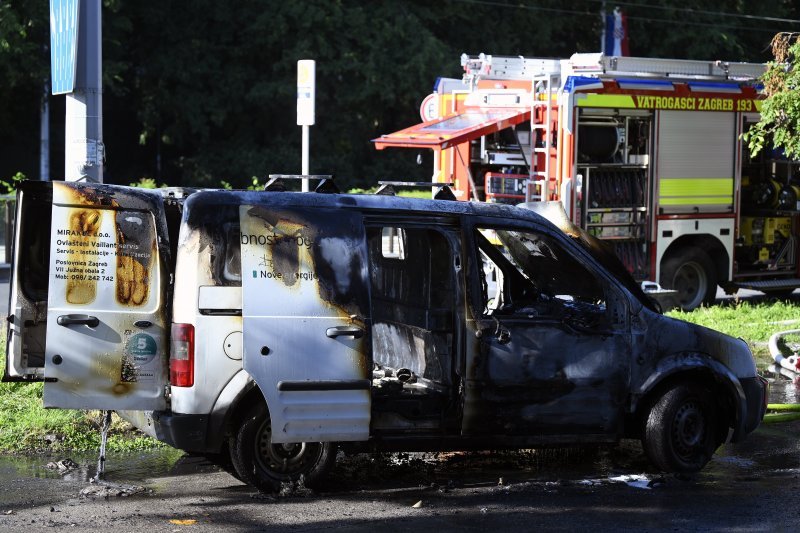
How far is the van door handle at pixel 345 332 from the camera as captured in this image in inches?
269

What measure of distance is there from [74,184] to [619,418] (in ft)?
11.9

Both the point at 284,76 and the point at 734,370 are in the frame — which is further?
the point at 284,76

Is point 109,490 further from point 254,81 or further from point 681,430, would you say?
point 254,81

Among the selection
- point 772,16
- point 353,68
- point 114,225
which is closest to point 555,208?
point 114,225

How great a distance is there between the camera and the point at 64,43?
30.9 ft

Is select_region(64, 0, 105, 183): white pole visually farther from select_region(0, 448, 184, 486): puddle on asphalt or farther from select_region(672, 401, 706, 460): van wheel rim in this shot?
select_region(672, 401, 706, 460): van wheel rim

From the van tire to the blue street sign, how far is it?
373 cm

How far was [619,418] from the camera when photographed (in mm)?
7621

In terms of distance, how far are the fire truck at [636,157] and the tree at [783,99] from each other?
238 centimetres

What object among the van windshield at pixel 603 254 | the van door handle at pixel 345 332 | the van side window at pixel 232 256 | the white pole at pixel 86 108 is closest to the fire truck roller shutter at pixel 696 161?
the van windshield at pixel 603 254

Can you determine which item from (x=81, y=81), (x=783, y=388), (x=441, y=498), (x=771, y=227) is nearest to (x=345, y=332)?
(x=441, y=498)

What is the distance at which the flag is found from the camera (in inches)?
1539

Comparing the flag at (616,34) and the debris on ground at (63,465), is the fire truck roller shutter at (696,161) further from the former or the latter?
the flag at (616,34)

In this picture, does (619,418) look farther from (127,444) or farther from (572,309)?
(127,444)
